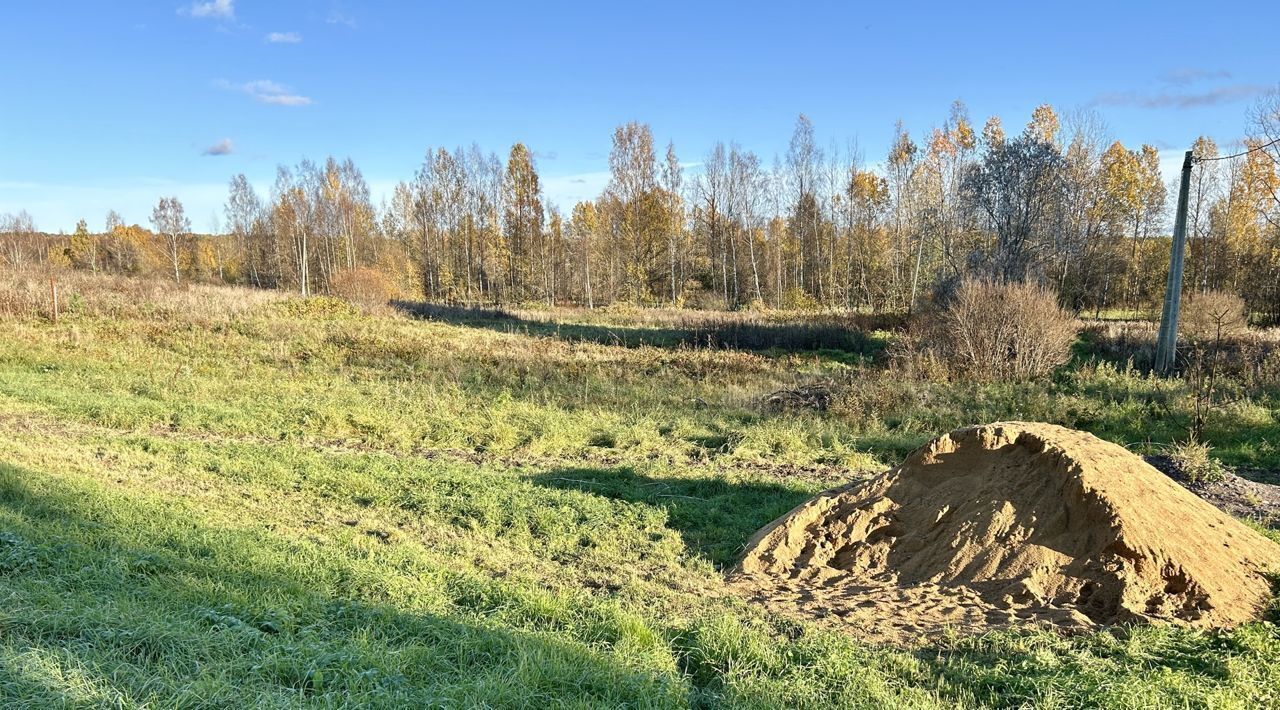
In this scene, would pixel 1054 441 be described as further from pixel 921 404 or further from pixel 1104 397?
pixel 1104 397

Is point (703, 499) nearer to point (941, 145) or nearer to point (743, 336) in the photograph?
point (743, 336)

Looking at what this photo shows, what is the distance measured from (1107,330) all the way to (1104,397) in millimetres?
12282

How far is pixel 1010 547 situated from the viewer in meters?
5.23

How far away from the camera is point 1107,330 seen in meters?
23.2

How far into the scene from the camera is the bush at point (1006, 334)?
631 inches

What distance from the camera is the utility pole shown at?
14.8m

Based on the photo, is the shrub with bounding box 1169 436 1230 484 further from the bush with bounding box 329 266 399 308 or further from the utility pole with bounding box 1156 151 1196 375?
the bush with bounding box 329 266 399 308

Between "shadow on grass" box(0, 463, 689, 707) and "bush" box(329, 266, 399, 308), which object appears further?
"bush" box(329, 266, 399, 308)

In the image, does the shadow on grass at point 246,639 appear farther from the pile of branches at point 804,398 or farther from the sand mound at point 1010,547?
the pile of branches at point 804,398

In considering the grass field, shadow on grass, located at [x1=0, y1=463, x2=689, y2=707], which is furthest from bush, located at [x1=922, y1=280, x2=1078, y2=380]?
shadow on grass, located at [x1=0, y1=463, x2=689, y2=707]

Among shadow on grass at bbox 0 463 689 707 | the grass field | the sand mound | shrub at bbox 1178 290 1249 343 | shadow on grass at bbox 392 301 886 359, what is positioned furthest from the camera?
shadow on grass at bbox 392 301 886 359

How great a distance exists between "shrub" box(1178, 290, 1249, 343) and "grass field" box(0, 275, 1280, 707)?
9712 mm

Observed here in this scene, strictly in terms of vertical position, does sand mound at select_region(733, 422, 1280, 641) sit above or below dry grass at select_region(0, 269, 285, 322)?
below

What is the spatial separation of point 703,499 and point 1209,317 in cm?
2241
